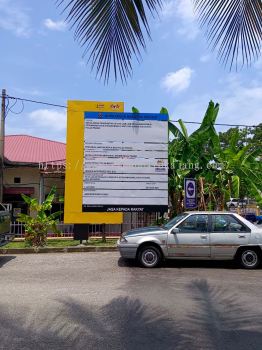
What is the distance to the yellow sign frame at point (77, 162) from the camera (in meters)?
15.2

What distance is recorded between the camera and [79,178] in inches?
598

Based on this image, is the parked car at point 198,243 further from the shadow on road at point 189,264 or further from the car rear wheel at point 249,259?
the shadow on road at point 189,264

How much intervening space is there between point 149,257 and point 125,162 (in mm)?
5113

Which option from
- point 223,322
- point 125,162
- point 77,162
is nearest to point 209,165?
point 125,162

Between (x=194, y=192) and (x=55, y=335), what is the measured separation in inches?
412

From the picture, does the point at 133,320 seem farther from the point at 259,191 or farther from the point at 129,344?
the point at 259,191

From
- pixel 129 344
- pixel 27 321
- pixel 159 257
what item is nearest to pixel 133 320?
pixel 129 344

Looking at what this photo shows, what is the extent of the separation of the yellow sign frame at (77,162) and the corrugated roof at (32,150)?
519cm

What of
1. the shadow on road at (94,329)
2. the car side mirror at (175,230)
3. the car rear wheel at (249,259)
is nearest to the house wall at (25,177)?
the car side mirror at (175,230)

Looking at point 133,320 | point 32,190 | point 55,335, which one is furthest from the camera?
point 32,190

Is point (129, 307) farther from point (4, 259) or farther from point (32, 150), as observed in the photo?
point (32, 150)

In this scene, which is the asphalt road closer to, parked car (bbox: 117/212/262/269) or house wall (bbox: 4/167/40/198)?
parked car (bbox: 117/212/262/269)

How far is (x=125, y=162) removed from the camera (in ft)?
49.7

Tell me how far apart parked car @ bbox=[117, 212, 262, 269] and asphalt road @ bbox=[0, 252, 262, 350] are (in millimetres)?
379
